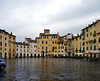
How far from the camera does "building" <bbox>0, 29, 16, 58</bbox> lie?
208 feet

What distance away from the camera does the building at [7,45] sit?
63.4m

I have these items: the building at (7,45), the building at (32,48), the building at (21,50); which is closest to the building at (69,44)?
the building at (32,48)

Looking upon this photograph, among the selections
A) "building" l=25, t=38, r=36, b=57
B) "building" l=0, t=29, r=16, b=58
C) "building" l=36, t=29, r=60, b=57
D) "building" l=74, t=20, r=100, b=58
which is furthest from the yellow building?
"building" l=74, t=20, r=100, b=58

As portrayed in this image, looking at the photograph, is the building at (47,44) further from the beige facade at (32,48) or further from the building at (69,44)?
the building at (69,44)

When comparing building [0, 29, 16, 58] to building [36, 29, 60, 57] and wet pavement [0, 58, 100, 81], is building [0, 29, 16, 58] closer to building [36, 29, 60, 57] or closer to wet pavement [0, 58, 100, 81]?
building [36, 29, 60, 57]

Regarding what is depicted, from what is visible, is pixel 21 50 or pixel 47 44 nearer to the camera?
pixel 21 50

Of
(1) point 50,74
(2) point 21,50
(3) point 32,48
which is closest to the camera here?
(1) point 50,74

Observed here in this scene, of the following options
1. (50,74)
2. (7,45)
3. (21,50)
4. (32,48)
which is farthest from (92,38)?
(32,48)

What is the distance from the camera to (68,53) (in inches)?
3147

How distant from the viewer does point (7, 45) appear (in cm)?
6769

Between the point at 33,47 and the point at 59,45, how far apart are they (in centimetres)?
1902

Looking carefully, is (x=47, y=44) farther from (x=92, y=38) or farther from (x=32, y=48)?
(x=92, y=38)

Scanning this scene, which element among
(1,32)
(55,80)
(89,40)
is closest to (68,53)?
(89,40)

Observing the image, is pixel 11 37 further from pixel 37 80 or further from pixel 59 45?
pixel 37 80
